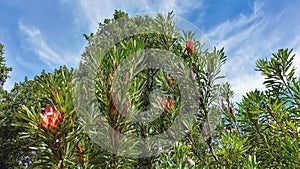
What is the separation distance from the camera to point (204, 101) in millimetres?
1290

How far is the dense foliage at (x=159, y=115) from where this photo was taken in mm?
812

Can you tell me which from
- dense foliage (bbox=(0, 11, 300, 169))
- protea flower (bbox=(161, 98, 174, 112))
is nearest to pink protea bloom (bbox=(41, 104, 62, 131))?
dense foliage (bbox=(0, 11, 300, 169))

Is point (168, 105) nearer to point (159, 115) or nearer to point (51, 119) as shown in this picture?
point (159, 115)

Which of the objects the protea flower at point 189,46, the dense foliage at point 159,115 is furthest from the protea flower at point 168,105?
the protea flower at point 189,46

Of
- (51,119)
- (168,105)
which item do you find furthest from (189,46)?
(51,119)

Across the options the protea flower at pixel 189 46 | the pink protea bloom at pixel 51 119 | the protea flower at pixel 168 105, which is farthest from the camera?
the protea flower at pixel 189 46

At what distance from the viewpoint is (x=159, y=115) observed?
1.22 m

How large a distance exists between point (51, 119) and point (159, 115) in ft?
1.86

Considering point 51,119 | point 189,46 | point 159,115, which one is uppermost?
point 189,46

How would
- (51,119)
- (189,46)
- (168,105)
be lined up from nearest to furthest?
(51,119), (168,105), (189,46)

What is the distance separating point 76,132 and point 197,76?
2.45 ft

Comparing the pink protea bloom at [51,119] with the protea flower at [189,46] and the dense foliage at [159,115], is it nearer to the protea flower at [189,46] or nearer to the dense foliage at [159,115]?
the dense foliage at [159,115]

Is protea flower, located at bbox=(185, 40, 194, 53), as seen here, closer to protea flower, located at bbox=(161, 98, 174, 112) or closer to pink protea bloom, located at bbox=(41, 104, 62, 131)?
protea flower, located at bbox=(161, 98, 174, 112)

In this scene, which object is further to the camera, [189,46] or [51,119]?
[189,46]
